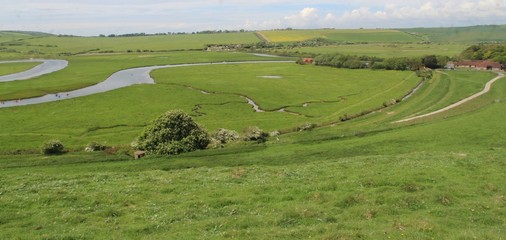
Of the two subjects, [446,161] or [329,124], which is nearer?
[446,161]

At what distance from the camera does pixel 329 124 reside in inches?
2650

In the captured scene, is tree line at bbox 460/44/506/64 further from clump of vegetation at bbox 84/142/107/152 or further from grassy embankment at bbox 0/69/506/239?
clump of vegetation at bbox 84/142/107/152

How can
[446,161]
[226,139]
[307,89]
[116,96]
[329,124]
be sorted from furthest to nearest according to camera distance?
[307,89], [116,96], [329,124], [226,139], [446,161]

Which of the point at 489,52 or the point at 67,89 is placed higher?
the point at 489,52

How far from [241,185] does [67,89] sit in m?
96.8

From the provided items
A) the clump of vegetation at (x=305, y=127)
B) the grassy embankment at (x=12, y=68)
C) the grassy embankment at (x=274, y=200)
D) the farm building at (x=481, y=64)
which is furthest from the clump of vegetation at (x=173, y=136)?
the farm building at (x=481, y=64)

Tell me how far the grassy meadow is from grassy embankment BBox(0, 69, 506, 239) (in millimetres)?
86

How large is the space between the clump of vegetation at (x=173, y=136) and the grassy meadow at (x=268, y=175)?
2.01 metres

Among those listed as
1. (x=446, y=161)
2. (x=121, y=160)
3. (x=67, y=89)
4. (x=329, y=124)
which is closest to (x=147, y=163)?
(x=121, y=160)

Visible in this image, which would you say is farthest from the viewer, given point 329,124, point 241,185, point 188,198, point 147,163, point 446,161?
point 329,124

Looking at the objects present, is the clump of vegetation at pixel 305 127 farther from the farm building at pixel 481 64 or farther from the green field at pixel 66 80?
the farm building at pixel 481 64

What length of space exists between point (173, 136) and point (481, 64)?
448 feet

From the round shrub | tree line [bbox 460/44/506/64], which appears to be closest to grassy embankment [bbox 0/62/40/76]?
the round shrub

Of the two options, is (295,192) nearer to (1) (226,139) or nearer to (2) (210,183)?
(2) (210,183)
